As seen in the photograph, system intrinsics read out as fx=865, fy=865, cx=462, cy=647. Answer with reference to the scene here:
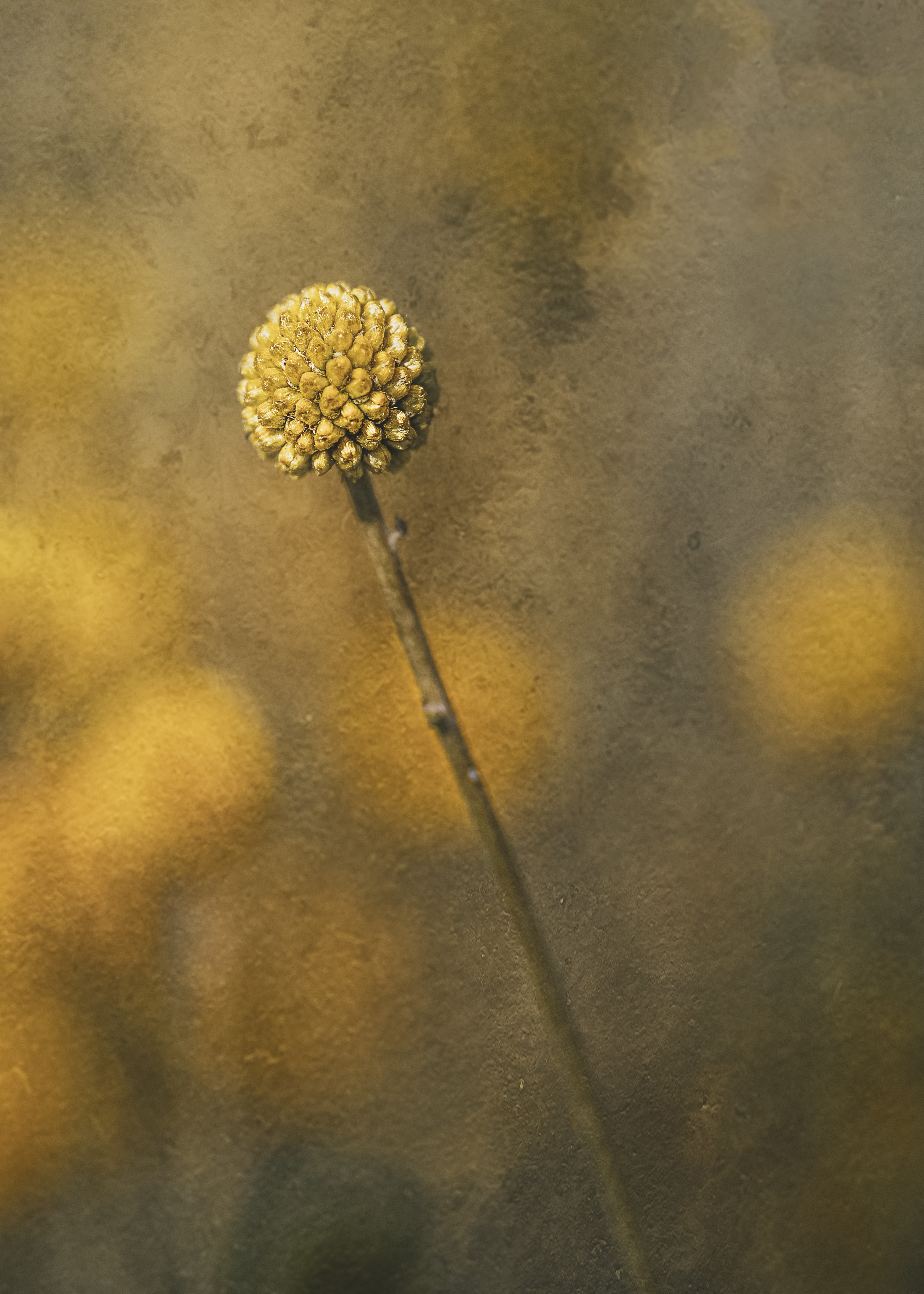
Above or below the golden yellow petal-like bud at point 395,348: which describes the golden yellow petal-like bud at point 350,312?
above

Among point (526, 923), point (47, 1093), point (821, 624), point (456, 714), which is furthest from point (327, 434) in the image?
point (47, 1093)

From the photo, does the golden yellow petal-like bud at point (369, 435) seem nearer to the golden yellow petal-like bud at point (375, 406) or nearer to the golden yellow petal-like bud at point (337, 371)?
the golden yellow petal-like bud at point (375, 406)

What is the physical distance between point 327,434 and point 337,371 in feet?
0.81

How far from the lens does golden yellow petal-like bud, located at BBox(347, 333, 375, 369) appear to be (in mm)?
3396

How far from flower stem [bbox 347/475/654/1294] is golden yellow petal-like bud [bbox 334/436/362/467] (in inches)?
59.3

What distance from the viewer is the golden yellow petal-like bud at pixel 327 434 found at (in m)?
3.37

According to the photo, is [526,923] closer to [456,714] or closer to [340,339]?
[456,714]

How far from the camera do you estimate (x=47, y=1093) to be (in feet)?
16.0

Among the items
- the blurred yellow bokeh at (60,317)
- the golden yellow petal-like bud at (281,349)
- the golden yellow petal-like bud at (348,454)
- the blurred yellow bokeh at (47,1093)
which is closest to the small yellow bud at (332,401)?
the golden yellow petal-like bud at (348,454)

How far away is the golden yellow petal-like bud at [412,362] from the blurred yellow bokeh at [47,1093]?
4029 mm

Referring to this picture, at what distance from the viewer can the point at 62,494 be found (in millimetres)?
4957

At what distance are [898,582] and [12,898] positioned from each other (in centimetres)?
546

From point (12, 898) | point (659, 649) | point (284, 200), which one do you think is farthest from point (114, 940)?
point (284, 200)

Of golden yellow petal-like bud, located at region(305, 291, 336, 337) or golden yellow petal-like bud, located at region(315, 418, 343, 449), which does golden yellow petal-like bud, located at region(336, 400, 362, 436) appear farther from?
golden yellow petal-like bud, located at region(305, 291, 336, 337)
